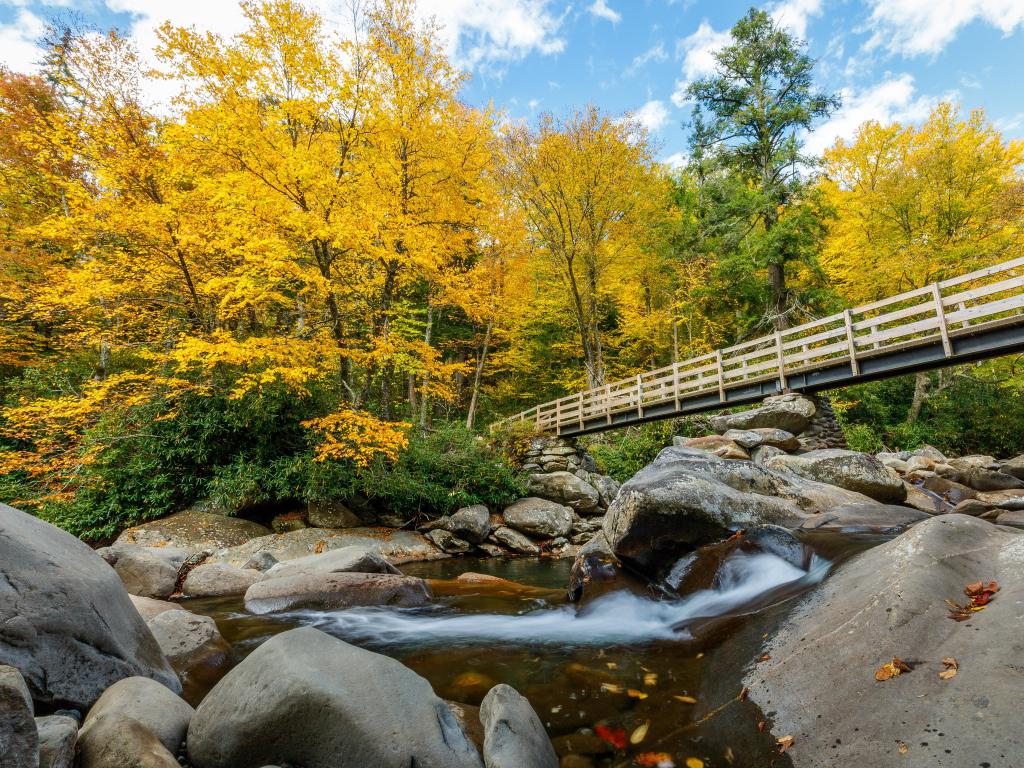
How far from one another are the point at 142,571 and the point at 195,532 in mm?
2723

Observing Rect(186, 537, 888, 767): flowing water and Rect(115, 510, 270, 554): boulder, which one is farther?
Rect(115, 510, 270, 554): boulder

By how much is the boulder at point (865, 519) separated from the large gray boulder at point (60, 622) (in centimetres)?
625

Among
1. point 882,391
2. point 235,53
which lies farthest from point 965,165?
point 235,53

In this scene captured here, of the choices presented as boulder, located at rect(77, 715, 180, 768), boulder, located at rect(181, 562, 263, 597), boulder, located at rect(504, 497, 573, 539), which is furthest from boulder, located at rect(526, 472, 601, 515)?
boulder, located at rect(77, 715, 180, 768)

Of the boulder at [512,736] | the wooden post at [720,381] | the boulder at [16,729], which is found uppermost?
the wooden post at [720,381]

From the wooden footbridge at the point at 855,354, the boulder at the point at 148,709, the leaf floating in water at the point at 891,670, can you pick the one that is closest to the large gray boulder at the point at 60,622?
the boulder at the point at 148,709

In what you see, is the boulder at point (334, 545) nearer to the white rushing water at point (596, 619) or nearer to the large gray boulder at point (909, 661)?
the white rushing water at point (596, 619)

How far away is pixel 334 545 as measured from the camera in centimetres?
921

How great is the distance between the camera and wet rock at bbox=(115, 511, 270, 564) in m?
8.41

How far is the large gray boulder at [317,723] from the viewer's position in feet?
7.15

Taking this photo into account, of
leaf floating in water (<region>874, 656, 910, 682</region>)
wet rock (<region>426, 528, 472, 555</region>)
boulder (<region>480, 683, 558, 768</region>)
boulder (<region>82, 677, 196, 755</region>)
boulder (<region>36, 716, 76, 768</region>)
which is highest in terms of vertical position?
boulder (<region>36, 716, 76, 768</region>)

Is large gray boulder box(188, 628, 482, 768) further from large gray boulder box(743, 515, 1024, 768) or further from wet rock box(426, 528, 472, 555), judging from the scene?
wet rock box(426, 528, 472, 555)

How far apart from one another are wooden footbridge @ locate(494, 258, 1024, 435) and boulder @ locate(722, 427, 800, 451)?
929 mm

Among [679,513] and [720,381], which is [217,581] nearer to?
[679,513]
